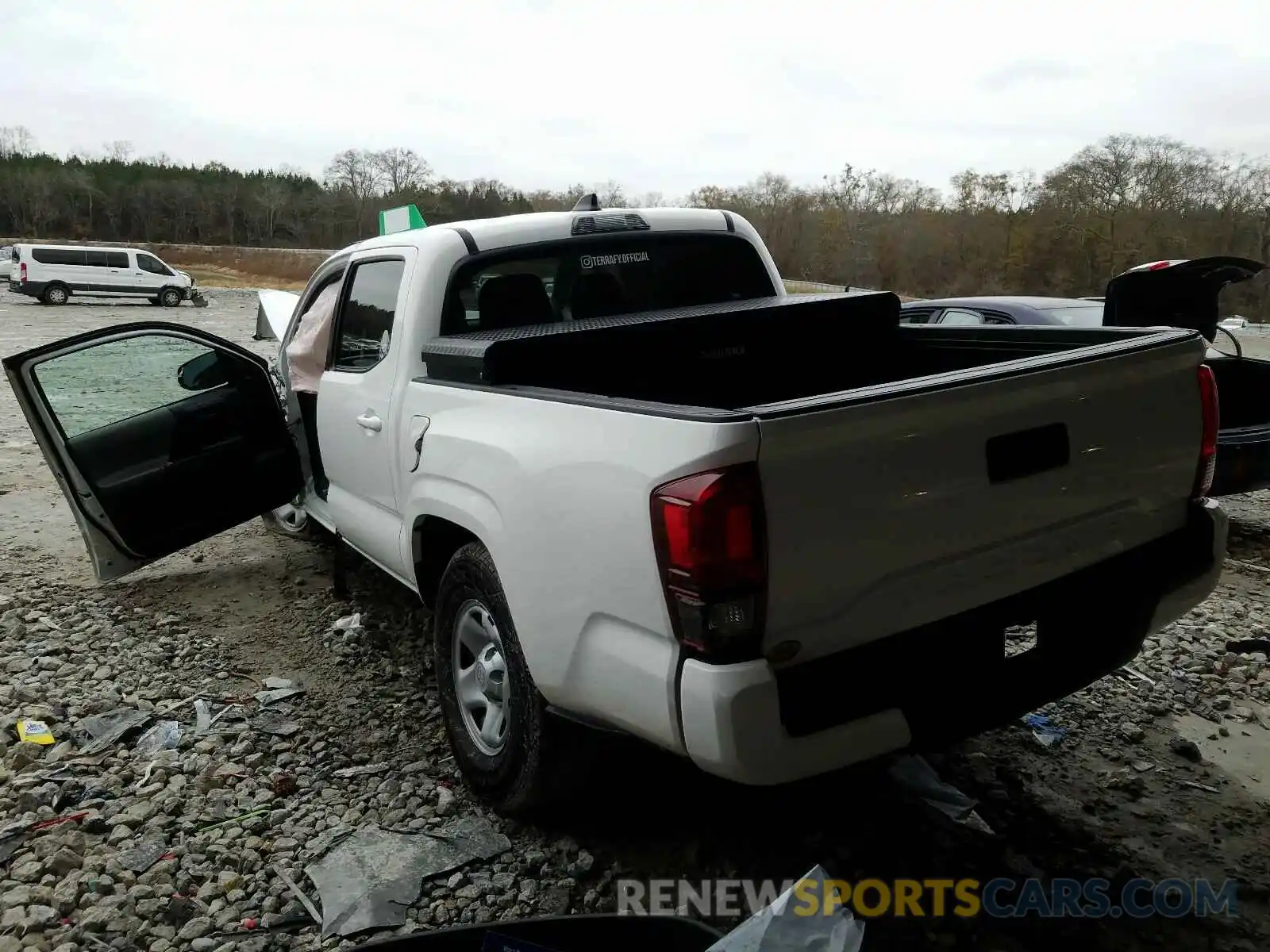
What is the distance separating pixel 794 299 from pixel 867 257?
23105 mm

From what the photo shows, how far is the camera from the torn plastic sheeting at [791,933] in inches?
66.2

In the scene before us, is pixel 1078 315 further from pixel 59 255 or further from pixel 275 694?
pixel 59 255

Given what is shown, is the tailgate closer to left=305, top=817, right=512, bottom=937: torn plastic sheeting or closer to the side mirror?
left=305, top=817, right=512, bottom=937: torn plastic sheeting

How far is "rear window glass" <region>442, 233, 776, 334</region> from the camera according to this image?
3729mm

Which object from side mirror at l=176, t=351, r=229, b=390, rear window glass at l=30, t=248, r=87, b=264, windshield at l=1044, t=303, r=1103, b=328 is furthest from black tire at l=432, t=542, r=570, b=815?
rear window glass at l=30, t=248, r=87, b=264

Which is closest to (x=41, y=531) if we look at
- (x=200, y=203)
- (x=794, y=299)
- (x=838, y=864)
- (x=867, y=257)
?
(x=794, y=299)

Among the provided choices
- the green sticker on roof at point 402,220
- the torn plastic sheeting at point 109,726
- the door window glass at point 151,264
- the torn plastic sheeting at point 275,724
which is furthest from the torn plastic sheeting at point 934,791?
the door window glass at point 151,264

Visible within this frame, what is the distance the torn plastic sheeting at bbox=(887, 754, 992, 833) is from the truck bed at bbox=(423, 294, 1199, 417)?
134 centimetres

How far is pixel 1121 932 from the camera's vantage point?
2391 millimetres

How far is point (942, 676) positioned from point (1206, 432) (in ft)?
4.15

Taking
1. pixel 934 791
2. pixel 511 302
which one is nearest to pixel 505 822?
pixel 934 791

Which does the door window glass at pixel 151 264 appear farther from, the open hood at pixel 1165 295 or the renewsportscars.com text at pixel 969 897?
the renewsportscars.com text at pixel 969 897

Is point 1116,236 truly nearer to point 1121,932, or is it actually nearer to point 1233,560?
point 1233,560

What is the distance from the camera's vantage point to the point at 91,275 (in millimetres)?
29047
